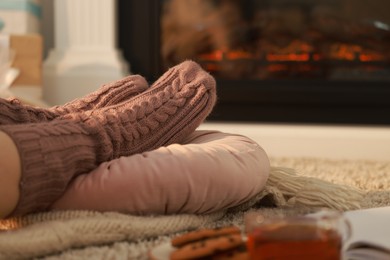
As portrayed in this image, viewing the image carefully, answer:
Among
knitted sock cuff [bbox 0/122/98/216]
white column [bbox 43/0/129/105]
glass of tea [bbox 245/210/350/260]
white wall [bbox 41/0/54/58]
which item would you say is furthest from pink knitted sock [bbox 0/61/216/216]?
white wall [bbox 41/0/54/58]

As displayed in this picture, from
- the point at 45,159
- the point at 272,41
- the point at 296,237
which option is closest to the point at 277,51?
the point at 272,41

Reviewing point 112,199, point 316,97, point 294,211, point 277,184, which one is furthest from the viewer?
point 316,97

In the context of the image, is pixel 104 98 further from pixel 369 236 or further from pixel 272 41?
pixel 272 41

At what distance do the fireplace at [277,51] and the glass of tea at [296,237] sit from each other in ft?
4.16

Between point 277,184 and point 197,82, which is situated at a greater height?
point 197,82

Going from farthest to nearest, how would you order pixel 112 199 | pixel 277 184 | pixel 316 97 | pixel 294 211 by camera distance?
pixel 316 97
pixel 277 184
pixel 112 199
pixel 294 211

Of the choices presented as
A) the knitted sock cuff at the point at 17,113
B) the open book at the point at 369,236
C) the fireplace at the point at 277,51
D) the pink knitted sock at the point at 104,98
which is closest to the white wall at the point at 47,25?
the fireplace at the point at 277,51

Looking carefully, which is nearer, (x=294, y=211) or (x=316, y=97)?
(x=294, y=211)

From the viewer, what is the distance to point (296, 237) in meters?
0.53

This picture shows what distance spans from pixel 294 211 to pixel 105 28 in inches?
51.6

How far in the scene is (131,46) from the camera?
6.06 feet

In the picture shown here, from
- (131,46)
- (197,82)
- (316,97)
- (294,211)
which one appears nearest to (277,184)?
(197,82)

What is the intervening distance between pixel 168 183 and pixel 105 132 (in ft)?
0.35

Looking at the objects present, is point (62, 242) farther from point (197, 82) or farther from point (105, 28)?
point (105, 28)
